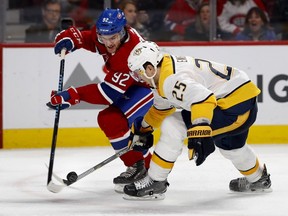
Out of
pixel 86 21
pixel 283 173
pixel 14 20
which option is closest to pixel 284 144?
pixel 283 173

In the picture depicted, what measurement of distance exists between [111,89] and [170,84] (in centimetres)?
60

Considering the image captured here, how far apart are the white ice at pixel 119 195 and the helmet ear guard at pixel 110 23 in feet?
2.64

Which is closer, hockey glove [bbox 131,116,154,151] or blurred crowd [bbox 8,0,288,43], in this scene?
hockey glove [bbox 131,116,154,151]

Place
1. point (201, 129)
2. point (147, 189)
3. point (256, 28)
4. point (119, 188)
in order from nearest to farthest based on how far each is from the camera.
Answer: point (201, 129)
point (147, 189)
point (119, 188)
point (256, 28)

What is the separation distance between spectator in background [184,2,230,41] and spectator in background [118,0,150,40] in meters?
0.30

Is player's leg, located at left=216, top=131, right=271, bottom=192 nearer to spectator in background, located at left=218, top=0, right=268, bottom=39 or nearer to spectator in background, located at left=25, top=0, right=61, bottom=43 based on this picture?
spectator in background, located at left=218, top=0, right=268, bottom=39

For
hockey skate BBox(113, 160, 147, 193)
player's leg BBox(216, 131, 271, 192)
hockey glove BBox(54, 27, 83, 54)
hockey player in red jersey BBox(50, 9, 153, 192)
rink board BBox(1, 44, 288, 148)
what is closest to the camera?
player's leg BBox(216, 131, 271, 192)

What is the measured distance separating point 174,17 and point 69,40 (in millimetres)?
1792

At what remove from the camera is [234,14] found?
6.62 meters

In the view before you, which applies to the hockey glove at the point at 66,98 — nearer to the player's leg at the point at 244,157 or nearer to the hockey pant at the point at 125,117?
the hockey pant at the point at 125,117

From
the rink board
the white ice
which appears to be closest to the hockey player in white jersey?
the white ice

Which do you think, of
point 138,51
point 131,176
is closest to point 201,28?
point 131,176

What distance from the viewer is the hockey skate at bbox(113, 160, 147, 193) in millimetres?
4667

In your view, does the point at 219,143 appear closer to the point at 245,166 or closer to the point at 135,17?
the point at 245,166
